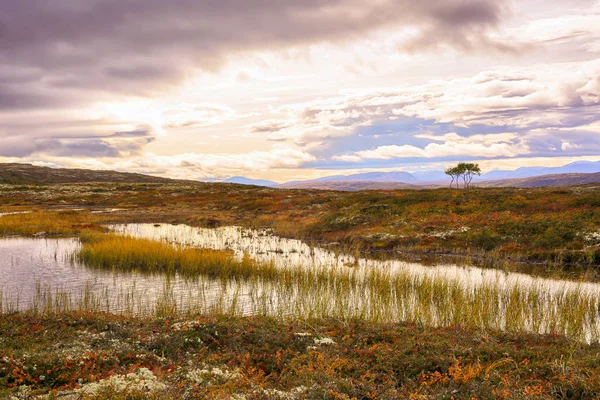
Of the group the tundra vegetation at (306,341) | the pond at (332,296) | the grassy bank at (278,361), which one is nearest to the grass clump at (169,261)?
the tundra vegetation at (306,341)

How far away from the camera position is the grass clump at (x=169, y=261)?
25.3 metres

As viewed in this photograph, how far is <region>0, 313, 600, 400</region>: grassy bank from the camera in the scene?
30.5 feet

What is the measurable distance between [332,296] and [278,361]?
29.9ft

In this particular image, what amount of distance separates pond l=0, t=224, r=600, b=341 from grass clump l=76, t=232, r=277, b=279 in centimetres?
101

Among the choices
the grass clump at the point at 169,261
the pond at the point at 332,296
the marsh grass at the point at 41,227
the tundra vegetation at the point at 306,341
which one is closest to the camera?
the tundra vegetation at the point at 306,341

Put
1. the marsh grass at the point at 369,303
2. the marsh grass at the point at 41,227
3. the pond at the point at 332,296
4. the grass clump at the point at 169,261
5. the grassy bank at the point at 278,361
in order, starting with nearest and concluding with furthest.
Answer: the grassy bank at the point at 278,361 → the marsh grass at the point at 369,303 → the pond at the point at 332,296 → the grass clump at the point at 169,261 → the marsh grass at the point at 41,227

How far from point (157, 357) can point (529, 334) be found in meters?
11.6

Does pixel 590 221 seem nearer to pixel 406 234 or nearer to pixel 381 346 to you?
pixel 406 234

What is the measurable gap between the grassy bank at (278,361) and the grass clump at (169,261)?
10.2 meters

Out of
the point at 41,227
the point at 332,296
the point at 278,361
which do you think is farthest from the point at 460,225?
the point at 41,227

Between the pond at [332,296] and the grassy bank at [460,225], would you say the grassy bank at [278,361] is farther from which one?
the grassy bank at [460,225]

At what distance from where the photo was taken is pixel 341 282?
21281mm

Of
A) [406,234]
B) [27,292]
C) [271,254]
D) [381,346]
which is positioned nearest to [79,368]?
[381,346]

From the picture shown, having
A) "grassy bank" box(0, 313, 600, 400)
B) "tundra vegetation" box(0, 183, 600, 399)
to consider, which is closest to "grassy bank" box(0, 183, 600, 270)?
"tundra vegetation" box(0, 183, 600, 399)
